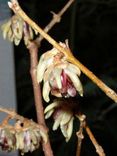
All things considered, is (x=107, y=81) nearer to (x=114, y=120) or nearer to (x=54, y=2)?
(x=114, y=120)

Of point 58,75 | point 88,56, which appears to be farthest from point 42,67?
point 88,56

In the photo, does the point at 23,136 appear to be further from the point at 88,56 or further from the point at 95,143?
the point at 88,56

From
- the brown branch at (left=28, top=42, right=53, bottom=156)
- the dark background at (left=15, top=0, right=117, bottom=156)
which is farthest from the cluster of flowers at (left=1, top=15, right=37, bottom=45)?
the dark background at (left=15, top=0, right=117, bottom=156)

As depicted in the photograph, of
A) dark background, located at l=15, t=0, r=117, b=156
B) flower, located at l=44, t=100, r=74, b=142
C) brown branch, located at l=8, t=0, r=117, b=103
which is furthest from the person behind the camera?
dark background, located at l=15, t=0, r=117, b=156

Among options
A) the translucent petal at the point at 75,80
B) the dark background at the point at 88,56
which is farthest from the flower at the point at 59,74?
the dark background at the point at 88,56

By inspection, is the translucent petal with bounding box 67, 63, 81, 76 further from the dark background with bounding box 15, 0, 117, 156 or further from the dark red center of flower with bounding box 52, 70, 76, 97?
the dark background with bounding box 15, 0, 117, 156

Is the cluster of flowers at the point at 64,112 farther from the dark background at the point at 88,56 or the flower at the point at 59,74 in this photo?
the dark background at the point at 88,56

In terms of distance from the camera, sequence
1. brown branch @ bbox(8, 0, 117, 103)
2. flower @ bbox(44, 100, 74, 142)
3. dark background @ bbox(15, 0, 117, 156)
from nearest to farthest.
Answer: brown branch @ bbox(8, 0, 117, 103), flower @ bbox(44, 100, 74, 142), dark background @ bbox(15, 0, 117, 156)

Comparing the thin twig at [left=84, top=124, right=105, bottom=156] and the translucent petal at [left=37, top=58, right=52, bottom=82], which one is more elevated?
the translucent petal at [left=37, top=58, right=52, bottom=82]
